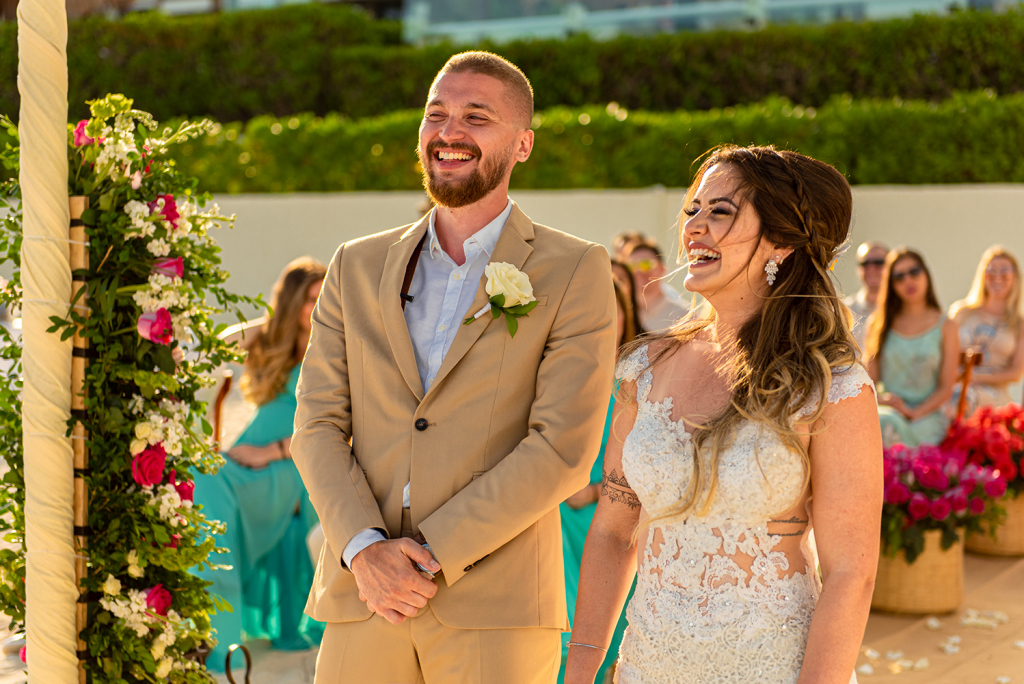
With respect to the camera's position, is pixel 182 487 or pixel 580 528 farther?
pixel 580 528

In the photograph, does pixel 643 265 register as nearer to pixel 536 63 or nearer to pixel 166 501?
pixel 166 501

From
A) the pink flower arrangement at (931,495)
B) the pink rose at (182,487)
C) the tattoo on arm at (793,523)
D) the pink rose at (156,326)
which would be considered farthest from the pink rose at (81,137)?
the pink flower arrangement at (931,495)

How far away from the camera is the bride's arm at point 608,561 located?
2.13 m

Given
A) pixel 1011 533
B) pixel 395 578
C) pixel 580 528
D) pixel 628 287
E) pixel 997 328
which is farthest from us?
pixel 997 328

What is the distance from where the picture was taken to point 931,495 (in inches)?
207

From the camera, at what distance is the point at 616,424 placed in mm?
2277

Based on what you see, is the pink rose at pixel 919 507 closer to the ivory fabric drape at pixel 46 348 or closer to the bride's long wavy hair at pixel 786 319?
the bride's long wavy hair at pixel 786 319

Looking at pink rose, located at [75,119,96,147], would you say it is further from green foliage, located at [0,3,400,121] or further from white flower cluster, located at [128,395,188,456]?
→ green foliage, located at [0,3,400,121]

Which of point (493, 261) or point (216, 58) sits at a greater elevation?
point (216, 58)

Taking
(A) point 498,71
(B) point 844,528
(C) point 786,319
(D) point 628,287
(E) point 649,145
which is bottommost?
(B) point 844,528

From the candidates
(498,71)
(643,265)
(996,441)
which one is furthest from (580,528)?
(996,441)

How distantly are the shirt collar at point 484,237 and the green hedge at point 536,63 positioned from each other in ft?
35.8

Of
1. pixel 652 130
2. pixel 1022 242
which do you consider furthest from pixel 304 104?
pixel 1022 242

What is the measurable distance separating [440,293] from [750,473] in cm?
91
